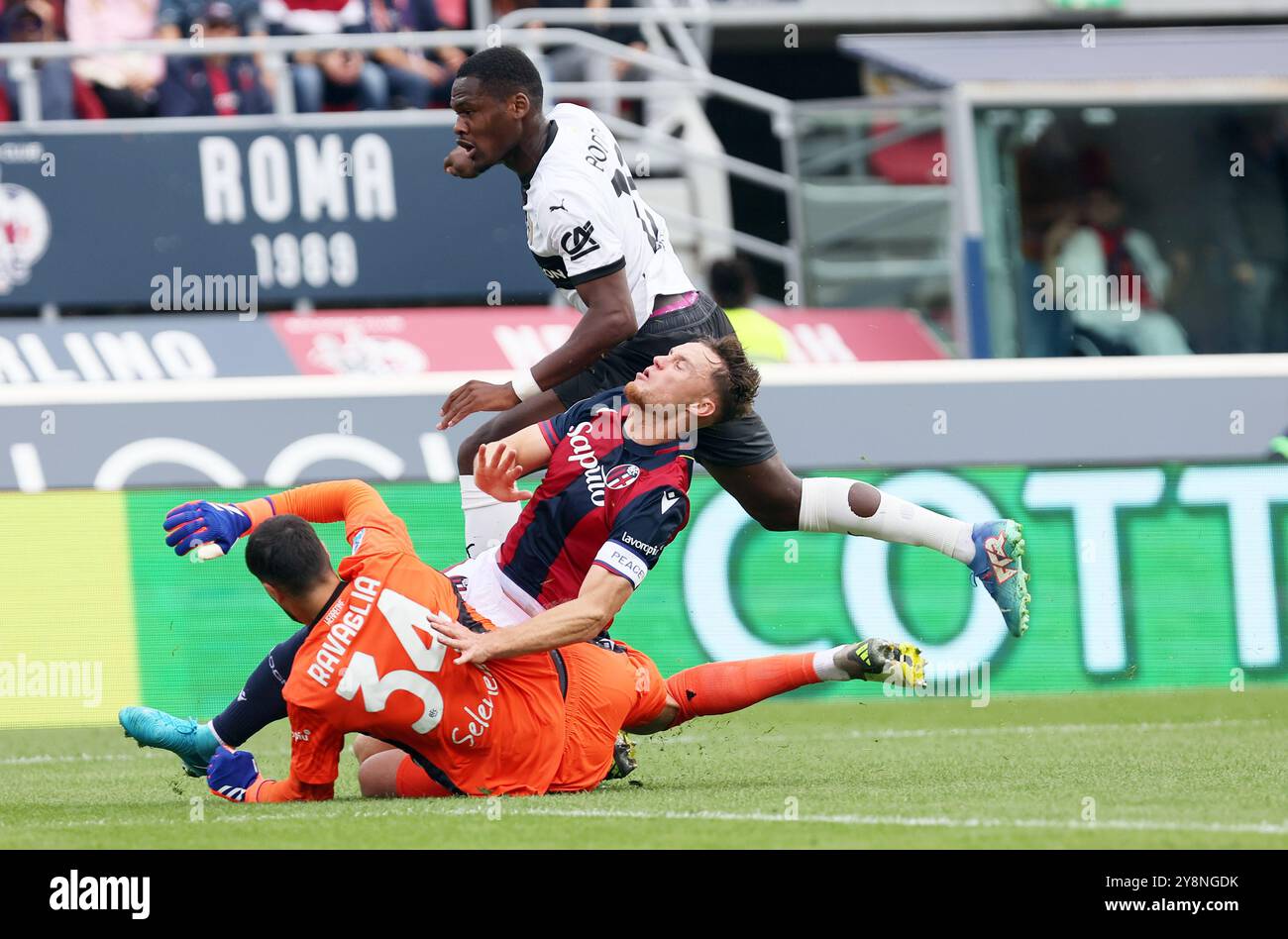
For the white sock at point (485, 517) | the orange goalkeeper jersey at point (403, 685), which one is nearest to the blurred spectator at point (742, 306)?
the white sock at point (485, 517)

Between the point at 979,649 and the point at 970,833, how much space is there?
4.76m

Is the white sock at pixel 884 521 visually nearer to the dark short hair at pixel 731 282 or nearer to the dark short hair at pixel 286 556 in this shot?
the dark short hair at pixel 286 556

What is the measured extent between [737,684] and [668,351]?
119cm

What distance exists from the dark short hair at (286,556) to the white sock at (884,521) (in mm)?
2046

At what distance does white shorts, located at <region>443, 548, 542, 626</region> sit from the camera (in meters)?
6.83

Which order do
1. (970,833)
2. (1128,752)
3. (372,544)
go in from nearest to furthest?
(970,833) < (372,544) < (1128,752)

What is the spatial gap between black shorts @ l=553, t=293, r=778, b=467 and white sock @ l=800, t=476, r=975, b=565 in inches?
12.1

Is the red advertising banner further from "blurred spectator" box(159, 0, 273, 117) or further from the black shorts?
the black shorts

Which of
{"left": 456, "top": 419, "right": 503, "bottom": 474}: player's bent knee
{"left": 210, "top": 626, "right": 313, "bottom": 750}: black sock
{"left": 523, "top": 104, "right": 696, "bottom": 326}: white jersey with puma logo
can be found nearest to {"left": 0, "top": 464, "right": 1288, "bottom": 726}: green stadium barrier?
{"left": 456, "top": 419, "right": 503, "bottom": 474}: player's bent knee

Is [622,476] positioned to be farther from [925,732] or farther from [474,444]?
[925,732]

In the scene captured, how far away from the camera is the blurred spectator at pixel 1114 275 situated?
48.2ft
